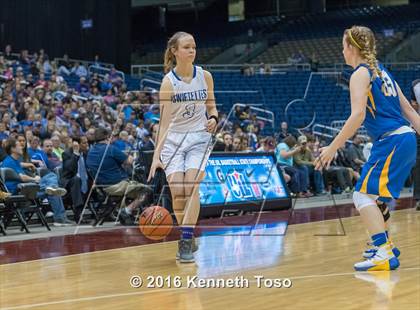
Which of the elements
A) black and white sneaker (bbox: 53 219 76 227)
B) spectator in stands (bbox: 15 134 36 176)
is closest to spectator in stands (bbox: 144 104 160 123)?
spectator in stands (bbox: 15 134 36 176)

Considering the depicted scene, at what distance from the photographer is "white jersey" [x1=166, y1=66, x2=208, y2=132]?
21.5 feet

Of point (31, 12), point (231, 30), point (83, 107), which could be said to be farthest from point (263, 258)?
point (231, 30)

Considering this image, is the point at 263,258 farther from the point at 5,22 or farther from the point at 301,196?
the point at 5,22

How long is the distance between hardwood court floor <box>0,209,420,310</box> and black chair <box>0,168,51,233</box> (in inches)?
94.2

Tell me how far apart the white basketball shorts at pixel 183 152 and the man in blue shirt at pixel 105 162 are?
423 centimetres

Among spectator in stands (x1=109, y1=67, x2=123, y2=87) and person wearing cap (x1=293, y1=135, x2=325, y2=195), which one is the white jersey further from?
spectator in stands (x1=109, y1=67, x2=123, y2=87)

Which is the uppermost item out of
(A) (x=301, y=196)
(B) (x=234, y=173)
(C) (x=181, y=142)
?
(C) (x=181, y=142)

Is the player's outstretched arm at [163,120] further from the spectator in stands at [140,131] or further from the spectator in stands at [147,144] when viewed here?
the spectator in stands at [140,131]

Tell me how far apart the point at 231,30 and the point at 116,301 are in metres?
35.5

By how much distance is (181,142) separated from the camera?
6551 mm

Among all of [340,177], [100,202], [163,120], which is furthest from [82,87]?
[163,120]

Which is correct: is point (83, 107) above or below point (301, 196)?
above

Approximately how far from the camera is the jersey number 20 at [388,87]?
225 inches

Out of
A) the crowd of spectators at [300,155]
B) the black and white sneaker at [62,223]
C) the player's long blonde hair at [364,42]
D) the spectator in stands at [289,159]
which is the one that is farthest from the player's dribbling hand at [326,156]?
the spectator in stands at [289,159]
